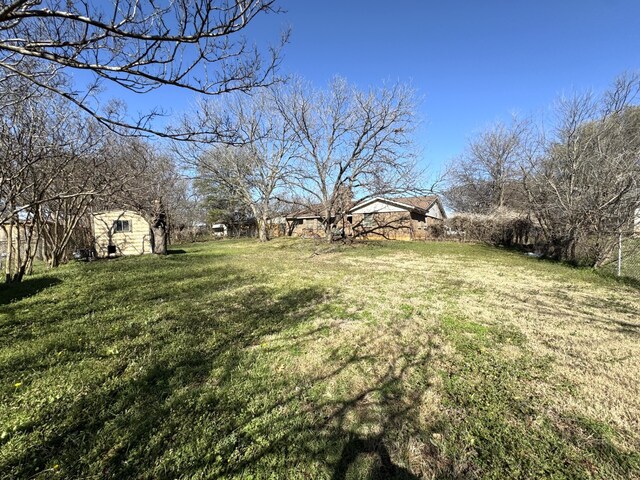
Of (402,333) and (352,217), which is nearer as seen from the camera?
(402,333)

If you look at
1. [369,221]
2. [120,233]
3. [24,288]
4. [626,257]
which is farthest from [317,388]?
[369,221]

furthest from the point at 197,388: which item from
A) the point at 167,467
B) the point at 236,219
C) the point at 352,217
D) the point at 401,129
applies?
the point at 236,219

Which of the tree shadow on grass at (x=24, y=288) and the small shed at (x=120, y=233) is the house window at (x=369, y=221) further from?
the tree shadow on grass at (x=24, y=288)

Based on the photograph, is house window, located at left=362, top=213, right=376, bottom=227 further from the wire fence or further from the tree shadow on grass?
the tree shadow on grass

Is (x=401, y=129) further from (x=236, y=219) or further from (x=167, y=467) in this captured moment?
(x=236, y=219)

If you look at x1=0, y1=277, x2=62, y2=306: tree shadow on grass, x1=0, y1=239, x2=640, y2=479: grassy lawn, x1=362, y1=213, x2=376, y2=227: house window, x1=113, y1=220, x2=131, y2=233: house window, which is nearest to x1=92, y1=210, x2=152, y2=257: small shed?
x1=113, y1=220, x2=131, y2=233: house window

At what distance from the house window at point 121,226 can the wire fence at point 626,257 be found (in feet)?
66.0

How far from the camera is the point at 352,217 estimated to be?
26.1 meters

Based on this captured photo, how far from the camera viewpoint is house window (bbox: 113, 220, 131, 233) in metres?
14.6

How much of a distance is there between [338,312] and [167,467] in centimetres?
319

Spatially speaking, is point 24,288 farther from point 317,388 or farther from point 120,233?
point 120,233

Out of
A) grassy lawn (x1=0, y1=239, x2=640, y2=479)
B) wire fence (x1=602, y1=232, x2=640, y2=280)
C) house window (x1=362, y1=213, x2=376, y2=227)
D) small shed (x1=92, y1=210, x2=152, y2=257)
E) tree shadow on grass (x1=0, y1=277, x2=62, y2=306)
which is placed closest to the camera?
grassy lawn (x1=0, y1=239, x2=640, y2=479)

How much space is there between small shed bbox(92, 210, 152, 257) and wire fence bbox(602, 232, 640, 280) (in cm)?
1955

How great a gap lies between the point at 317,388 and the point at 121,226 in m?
16.4
